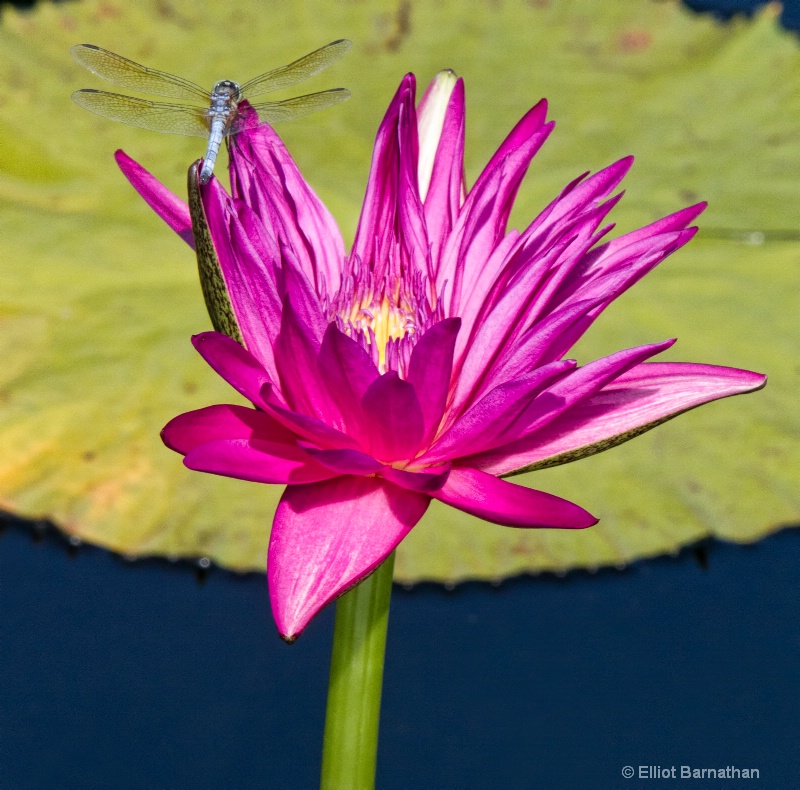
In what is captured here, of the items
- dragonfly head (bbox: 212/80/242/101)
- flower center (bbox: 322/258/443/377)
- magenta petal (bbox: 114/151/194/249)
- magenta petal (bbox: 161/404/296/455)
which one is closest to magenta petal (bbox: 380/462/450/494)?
magenta petal (bbox: 161/404/296/455)

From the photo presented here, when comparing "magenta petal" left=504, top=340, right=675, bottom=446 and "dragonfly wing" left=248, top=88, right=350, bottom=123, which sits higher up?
"dragonfly wing" left=248, top=88, right=350, bottom=123

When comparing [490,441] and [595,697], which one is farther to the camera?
[595,697]

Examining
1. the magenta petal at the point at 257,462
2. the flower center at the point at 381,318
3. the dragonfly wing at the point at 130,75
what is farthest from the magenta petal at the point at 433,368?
the dragonfly wing at the point at 130,75

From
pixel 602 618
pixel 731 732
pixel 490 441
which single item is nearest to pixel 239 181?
pixel 490 441

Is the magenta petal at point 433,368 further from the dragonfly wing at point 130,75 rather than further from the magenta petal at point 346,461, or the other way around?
the dragonfly wing at point 130,75

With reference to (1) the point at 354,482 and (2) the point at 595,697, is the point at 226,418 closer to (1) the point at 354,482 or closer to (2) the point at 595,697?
(1) the point at 354,482

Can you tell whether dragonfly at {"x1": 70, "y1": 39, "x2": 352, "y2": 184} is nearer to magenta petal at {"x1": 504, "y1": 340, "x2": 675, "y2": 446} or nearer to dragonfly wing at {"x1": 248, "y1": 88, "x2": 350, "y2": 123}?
dragonfly wing at {"x1": 248, "y1": 88, "x2": 350, "y2": 123}
